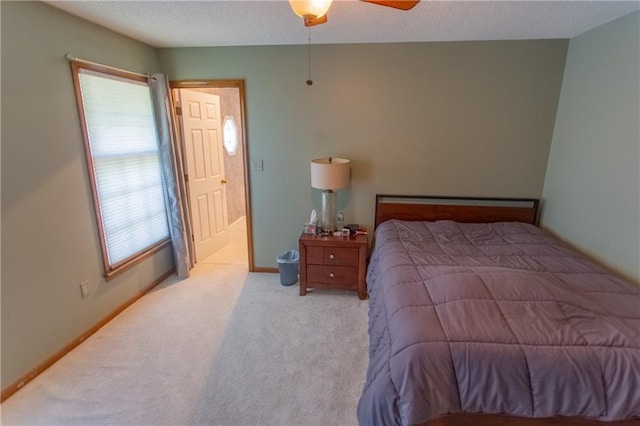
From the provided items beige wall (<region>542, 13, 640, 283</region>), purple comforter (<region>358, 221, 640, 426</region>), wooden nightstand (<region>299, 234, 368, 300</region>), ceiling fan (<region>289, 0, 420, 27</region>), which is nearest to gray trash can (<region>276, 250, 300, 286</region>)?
wooden nightstand (<region>299, 234, 368, 300</region>)

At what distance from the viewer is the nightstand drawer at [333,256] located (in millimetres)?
2996

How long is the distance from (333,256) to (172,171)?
181 cm

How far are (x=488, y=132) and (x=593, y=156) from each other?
2.71ft

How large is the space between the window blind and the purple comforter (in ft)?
7.48

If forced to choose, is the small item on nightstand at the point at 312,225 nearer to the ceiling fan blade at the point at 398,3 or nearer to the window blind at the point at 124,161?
the window blind at the point at 124,161

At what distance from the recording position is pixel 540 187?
3.10 metres

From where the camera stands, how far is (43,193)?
209cm

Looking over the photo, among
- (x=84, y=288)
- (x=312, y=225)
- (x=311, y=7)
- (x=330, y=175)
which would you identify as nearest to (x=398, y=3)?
(x=311, y=7)

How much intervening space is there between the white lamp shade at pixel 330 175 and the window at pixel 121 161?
160cm

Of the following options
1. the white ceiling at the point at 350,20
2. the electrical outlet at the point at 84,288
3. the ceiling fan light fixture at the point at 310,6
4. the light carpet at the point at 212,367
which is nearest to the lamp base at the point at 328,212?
the light carpet at the point at 212,367

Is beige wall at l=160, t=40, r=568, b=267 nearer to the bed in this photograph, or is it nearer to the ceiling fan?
the bed

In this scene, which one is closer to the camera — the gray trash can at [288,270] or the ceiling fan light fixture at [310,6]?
the ceiling fan light fixture at [310,6]

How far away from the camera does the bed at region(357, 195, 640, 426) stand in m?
1.30

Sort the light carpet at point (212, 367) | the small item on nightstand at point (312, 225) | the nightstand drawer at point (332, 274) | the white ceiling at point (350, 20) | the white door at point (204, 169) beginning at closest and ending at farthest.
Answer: the light carpet at point (212, 367)
the white ceiling at point (350, 20)
the nightstand drawer at point (332, 274)
the small item on nightstand at point (312, 225)
the white door at point (204, 169)
